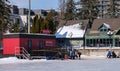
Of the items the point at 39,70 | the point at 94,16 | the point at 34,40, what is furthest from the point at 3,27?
the point at 39,70

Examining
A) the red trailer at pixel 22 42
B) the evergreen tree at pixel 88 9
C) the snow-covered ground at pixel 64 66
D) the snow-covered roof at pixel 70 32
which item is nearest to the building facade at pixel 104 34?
the snow-covered roof at pixel 70 32

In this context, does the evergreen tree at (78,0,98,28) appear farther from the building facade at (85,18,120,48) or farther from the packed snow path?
the packed snow path

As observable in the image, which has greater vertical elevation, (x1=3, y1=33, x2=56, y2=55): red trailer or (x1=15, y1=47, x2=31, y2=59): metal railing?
(x1=3, y1=33, x2=56, y2=55): red trailer

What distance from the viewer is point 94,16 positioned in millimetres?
92438

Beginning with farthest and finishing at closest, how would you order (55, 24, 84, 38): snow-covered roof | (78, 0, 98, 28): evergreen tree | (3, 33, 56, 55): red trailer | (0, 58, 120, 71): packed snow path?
(78, 0, 98, 28): evergreen tree < (55, 24, 84, 38): snow-covered roof < (3, 33, 56, 55): red trailer < (0, 58, 120, 71): packed snow path

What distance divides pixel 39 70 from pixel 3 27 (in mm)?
41702

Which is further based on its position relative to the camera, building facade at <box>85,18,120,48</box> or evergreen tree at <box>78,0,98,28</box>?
evergreen tree at <box>78,0,98,28</box>

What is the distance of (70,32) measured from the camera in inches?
3000

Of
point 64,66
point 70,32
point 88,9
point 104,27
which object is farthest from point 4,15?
point 64,66

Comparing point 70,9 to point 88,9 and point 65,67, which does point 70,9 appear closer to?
point 88,9

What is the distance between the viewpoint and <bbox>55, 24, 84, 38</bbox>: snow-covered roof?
7538 cm

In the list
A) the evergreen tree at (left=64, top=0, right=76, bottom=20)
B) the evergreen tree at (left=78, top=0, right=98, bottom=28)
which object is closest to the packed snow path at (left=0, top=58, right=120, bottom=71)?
the evergreen tree at (left=78, top=0, right=98, bottom=28)

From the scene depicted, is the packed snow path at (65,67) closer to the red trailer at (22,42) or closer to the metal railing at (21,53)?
the metal railing at (21,53)

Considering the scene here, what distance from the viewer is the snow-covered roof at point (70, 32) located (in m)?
75.4
